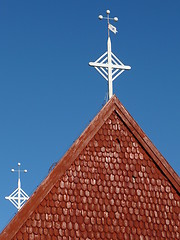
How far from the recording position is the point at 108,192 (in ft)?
106

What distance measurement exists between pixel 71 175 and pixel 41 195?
68.8 inches

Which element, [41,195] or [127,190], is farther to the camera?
[127,190]

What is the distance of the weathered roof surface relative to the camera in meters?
30.6

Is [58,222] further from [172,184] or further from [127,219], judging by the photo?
[172,184]

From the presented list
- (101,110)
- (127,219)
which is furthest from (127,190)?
(101,110)

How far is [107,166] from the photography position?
107 feet

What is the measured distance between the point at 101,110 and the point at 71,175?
3167mm

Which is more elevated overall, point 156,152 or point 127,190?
point 156,152

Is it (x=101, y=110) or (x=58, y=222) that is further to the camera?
(x=101, y=110)

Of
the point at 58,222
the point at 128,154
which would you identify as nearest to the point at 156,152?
the point at 128,154

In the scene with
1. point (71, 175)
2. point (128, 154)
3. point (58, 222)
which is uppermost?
point (128, 154)

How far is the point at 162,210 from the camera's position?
33.0 m

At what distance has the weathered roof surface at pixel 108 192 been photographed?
3056cm

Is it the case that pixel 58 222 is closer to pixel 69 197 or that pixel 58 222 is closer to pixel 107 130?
pixel 69 197
